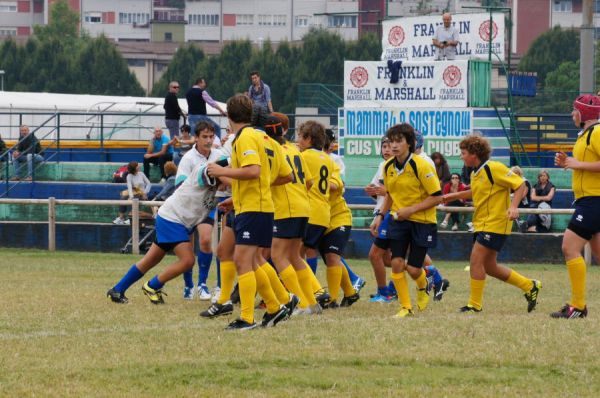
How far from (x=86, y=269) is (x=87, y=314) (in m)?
Result: 7.87

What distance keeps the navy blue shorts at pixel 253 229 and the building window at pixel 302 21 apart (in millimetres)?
129077

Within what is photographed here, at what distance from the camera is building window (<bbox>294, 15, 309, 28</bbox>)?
139625 millimetres

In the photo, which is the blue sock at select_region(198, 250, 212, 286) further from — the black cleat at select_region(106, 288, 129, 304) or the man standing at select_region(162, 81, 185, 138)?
the man standing at select_region(162, 81, 185, 138)

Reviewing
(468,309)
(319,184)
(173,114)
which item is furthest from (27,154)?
(468,309)

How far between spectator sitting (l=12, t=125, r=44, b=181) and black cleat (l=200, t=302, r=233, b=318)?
59.7 ft

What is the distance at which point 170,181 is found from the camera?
2597 centimetres

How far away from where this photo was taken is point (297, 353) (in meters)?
9.86

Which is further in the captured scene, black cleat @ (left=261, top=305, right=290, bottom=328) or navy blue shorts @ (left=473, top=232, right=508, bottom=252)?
navy blue shorts @ (left=473, top=232, right=508, bottom=252)

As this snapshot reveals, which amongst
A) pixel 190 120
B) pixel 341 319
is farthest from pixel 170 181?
pixel 341 319

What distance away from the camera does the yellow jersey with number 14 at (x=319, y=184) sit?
45.3 ft

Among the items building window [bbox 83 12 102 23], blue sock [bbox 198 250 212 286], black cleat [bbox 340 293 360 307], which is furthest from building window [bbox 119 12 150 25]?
black cleat [bbox 340 293 360 307]

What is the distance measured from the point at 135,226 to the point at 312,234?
36.3ft

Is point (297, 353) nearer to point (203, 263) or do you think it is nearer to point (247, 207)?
point (247, 207)

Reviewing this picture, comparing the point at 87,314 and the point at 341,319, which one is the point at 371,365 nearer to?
the point at 341,319
